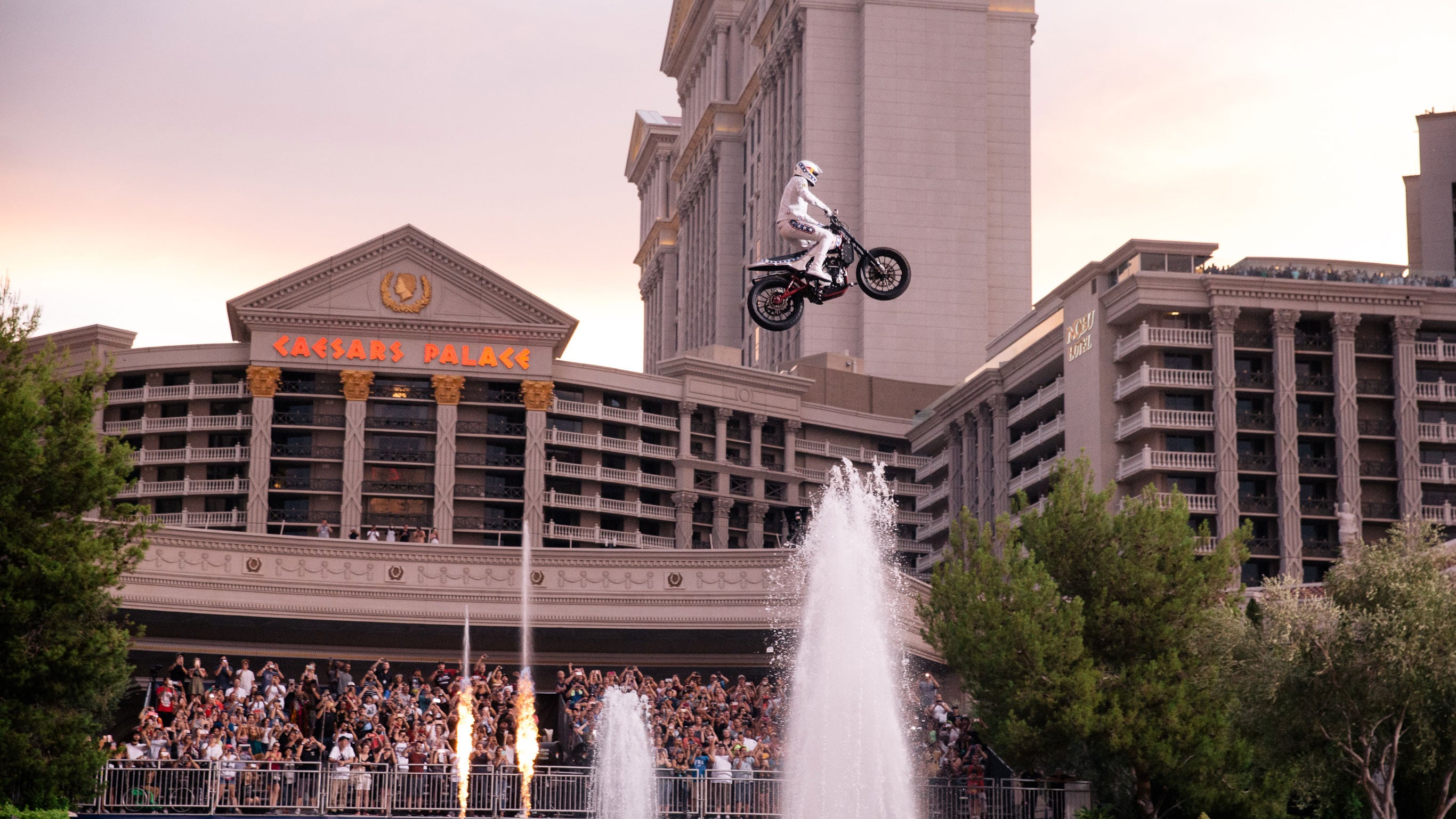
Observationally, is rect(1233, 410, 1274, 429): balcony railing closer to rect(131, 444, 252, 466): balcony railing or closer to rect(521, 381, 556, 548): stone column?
rect(521, 381, 556, 548): stone column

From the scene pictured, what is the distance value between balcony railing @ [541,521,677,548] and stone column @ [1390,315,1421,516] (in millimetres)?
34937

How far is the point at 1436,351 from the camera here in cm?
8506

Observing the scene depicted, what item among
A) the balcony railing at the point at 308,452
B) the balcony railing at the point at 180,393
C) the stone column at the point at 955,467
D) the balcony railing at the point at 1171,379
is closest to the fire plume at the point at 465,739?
the balcony railing at the point at 1171,379

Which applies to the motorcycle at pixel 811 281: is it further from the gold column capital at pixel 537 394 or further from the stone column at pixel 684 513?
the stone column at pixel 684 513

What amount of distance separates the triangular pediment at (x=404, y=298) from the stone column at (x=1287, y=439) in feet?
113

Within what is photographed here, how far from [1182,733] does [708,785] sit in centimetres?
1301

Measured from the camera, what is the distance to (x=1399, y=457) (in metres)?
83.8

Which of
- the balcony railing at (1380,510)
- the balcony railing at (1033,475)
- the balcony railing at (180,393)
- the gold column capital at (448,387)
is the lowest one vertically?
the balcony railing at (1380,510)

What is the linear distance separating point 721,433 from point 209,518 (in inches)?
1071

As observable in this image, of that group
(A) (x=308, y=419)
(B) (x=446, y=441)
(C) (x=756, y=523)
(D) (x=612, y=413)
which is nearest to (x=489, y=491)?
(B) (x=446, y=441)

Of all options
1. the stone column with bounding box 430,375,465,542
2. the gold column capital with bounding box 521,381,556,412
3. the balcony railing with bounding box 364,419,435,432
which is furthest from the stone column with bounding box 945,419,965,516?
the balcony railing with bounding box 364,419,435,432

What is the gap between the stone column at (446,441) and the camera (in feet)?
301

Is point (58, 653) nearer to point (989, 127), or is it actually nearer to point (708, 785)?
point (708, 785)

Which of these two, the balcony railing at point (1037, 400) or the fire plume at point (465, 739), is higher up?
the balcony railing at point (1037, 400)
